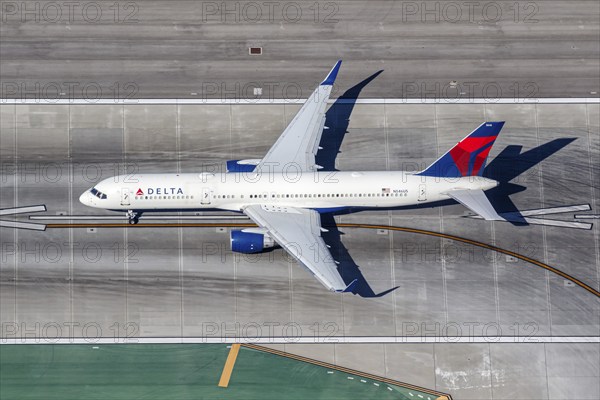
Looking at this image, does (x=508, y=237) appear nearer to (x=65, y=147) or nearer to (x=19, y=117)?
(x=65, y=147)

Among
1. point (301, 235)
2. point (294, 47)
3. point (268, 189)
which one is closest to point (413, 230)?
point (301, 235)

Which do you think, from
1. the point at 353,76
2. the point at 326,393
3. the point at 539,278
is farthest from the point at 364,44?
the point at 326,393

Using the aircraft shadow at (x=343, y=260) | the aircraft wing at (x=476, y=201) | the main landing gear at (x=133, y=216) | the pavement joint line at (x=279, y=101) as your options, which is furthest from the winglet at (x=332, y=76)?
the main landing gear at (x=133, y=216)

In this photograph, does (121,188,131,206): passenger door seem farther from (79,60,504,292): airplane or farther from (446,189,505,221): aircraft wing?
(446,189,505,221): aircraft wing

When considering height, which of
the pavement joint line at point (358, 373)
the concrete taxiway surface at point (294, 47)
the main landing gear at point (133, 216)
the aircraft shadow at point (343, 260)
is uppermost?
the concrete taxiway surface at point (294, 47)

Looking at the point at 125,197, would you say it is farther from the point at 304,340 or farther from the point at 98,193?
the point at 304,340

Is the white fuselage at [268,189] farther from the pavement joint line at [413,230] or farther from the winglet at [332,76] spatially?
the winglet at [332,76]
